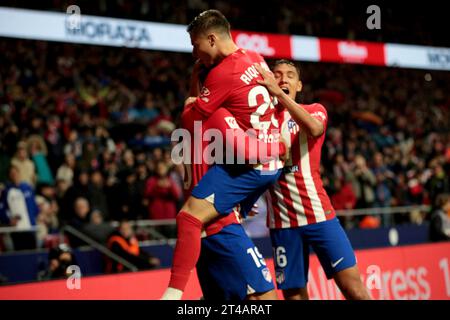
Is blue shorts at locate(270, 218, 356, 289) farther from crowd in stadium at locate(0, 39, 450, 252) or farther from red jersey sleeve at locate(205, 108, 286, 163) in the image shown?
crowd in stadium at locate(0, 39, 450, 252)

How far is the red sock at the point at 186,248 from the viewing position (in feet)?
14.6

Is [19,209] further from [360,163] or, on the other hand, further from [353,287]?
[360,163]

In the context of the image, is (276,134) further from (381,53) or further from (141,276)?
(381,53)

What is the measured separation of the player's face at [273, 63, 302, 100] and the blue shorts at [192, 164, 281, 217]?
37.4 inches

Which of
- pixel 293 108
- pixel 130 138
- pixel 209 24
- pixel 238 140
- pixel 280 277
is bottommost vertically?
pixel 280 277

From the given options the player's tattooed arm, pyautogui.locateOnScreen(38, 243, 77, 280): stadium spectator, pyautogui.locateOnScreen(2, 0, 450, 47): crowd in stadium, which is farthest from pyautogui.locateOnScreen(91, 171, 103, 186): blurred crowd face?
the player's tattooed arm

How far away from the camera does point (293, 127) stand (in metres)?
5.54

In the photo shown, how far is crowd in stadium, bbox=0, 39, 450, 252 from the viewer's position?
11.2 m

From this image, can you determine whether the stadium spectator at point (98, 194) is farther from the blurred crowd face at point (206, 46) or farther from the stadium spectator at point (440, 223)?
the blurred crowd face at point (206, 46)

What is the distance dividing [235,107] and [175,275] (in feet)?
3.61

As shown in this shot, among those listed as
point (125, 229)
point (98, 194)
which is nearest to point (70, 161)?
point (98, 194)

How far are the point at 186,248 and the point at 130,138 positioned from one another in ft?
30.8
